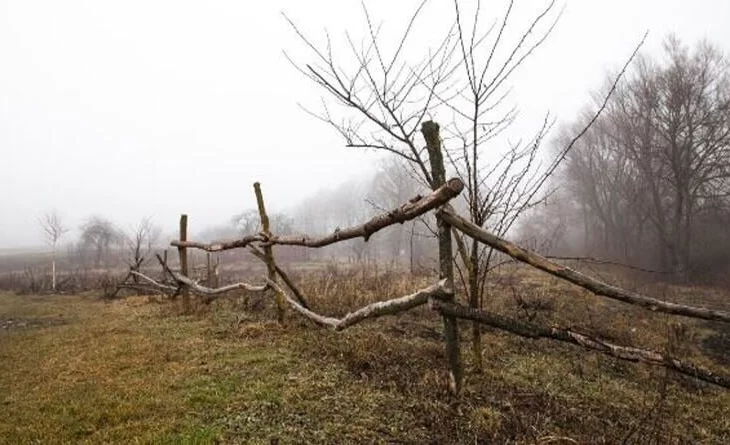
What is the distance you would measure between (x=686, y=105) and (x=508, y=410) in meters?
26.9

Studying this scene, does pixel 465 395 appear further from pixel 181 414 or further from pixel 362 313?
pixel 181 414

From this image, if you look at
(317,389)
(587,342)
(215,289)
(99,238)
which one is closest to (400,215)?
(587,342)

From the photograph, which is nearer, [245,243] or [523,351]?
[523,351]

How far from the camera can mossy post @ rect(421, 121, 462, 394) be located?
3754 mm

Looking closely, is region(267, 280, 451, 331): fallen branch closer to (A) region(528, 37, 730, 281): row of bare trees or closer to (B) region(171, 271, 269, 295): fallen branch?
(B) region(171, 271, 269, 295): fallen branch

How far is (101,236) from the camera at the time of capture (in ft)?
173

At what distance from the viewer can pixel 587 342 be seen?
2.92 m

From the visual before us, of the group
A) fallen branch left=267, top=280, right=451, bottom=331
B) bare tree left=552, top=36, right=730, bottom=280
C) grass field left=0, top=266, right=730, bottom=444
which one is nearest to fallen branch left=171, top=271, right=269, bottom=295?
grass field left=0, top=266, right=730, bottom=444

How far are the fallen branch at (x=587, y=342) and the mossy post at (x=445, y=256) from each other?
145 mm

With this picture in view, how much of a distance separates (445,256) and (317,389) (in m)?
1.80

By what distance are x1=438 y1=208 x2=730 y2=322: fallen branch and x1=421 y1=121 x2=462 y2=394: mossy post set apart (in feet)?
1.27

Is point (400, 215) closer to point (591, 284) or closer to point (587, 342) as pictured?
point (591, 284)

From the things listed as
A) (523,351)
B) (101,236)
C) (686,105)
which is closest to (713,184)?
(686,105)

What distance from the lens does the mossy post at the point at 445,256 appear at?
3.75m
